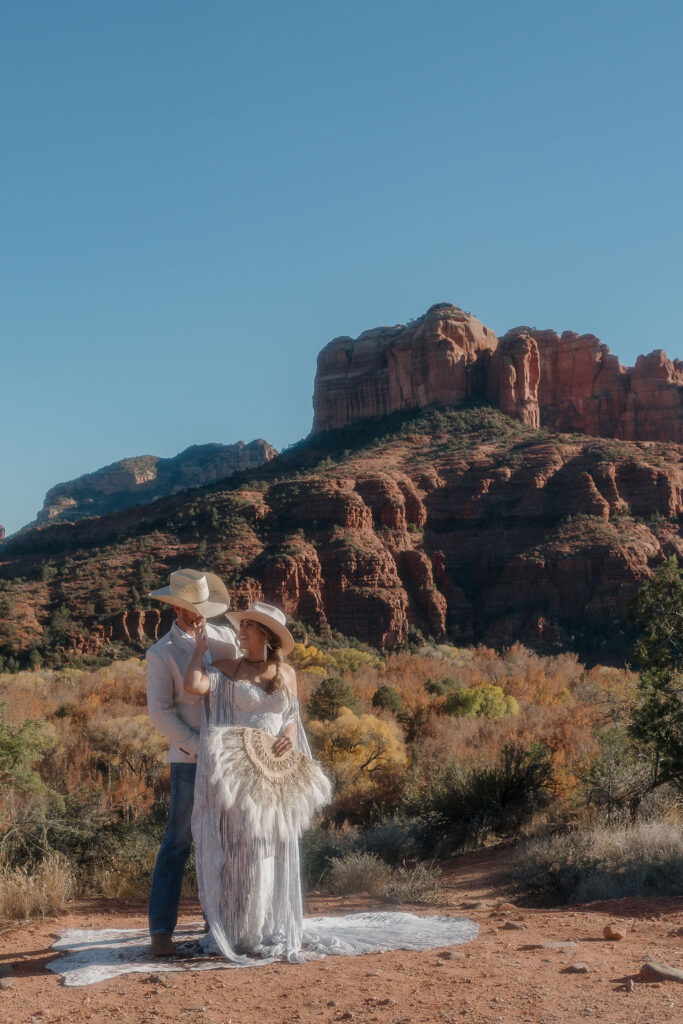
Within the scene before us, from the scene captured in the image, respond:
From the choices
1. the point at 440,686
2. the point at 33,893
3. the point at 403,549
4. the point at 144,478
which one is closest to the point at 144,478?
the point at 144,478

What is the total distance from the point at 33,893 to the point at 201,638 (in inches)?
98.0

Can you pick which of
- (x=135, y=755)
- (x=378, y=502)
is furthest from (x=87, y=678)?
(x=378, y=502)

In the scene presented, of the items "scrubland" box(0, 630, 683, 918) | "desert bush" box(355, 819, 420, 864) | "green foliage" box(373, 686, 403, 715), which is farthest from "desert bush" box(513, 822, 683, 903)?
"green foliage" box(373, 686, 403, 715)

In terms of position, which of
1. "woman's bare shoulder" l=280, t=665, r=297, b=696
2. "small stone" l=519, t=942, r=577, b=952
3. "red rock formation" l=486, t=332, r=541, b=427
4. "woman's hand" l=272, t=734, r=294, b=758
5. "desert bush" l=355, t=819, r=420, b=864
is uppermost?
"red rock formation" l=486, t=332, r=541, b=427

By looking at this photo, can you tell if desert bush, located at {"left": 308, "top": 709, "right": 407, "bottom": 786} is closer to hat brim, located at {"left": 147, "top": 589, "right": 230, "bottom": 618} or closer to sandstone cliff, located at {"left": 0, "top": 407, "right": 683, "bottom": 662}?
hat brim, located at {"left": 147, "top": 589, "right": 230, "bottom": 618}

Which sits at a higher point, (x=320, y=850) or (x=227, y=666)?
(x=227, y=666)

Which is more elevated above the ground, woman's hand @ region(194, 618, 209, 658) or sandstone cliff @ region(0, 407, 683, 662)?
sandstone cliff @ region(0, 407, 683, 662)

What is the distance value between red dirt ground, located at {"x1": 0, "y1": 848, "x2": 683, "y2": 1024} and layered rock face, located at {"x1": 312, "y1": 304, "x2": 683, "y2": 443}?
5989cm

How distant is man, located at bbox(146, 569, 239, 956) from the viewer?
4719 millimetres

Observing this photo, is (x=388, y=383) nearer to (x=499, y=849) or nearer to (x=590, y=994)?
(x=499, y=849)

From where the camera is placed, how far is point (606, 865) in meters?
7.05

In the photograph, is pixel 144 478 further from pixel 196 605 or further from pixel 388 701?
pixel 196 605

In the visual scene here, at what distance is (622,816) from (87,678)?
57.5 feet

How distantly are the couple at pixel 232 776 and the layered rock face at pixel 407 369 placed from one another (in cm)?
5974
